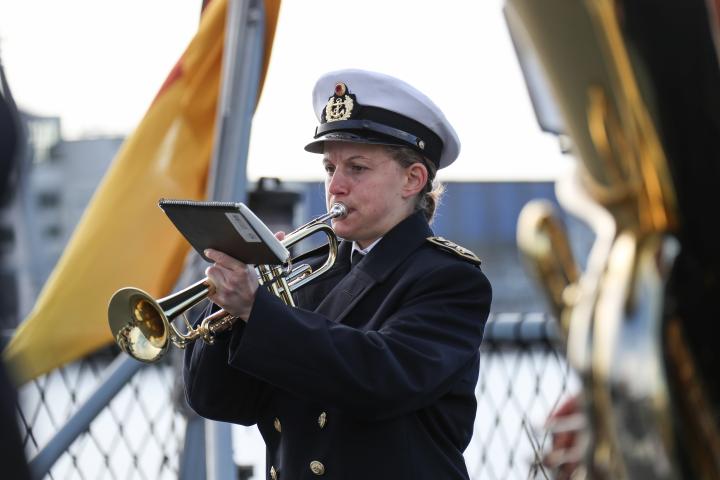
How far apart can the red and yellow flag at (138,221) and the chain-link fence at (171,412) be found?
0.63ft

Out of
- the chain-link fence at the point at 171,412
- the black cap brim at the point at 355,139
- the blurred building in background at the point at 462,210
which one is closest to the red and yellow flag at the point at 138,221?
the chain-link fence at the point at 171,412

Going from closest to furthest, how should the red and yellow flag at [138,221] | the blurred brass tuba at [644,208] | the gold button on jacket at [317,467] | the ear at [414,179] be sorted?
the blurred brass tuba at [644,208]
the gold button on jacket at [317,467]
the ear at [414,179]
the red and yellow flag at [138,221]

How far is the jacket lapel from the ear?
0.06m

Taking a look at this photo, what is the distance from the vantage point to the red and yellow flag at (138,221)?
177 inches

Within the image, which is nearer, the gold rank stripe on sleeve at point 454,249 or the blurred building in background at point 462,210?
the gold rank stripe on sleeve at point 454,249

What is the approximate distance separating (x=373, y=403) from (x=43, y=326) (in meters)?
2.20

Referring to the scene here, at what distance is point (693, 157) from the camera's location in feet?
3.34

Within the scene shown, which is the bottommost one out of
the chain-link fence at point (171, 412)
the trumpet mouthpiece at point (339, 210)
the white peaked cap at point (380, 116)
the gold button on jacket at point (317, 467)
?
the chain-link fence at point (171, 412)

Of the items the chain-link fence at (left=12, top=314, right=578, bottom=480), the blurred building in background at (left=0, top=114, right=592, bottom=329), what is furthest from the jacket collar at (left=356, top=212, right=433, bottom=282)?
the blurred building in background at (left=0, top=114, right=592, bottom=329)

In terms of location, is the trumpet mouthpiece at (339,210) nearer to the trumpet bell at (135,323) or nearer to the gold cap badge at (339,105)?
the gold cap badge at (339,105)

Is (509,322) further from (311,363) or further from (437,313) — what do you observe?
(311,363)

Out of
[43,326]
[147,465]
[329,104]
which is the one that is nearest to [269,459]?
[329,104]

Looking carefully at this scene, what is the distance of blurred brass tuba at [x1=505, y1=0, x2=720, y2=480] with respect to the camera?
3.20 ft

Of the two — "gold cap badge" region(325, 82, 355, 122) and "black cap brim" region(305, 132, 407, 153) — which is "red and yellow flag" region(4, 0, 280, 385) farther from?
"black cap brim" region(305, 132, 407, 153)
